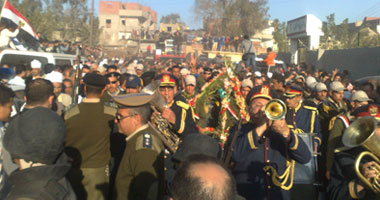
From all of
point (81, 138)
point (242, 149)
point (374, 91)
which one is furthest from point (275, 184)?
point (374, 91)

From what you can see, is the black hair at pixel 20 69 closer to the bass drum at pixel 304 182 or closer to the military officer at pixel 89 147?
the military officer at pixel 89 147

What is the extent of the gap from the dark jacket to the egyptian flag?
8500mm

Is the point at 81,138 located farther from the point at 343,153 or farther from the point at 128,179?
the point at 343,153

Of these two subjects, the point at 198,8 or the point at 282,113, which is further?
the point at 198,8

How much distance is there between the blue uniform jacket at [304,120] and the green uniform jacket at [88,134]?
2.64m

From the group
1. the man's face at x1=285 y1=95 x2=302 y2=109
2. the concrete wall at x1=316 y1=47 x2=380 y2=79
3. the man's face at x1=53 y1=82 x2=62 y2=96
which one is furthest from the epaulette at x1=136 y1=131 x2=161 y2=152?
the concrete wall at x1=316 y1=47 x2=380 y2=79

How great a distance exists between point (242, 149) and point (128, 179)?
1131 millimetres

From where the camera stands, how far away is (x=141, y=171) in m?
3.44

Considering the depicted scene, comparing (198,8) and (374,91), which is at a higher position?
(198,8)

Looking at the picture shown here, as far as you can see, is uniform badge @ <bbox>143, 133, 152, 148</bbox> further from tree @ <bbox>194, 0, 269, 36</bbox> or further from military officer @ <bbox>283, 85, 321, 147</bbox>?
tree @ <bbox>194, 0, 269, 36</bbox>

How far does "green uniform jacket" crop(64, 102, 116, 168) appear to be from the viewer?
456cm

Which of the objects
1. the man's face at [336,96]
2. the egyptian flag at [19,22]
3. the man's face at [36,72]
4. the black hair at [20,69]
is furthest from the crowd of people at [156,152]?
the egyptian flag at [19,22]

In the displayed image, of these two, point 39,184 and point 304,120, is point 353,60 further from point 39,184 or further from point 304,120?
point 39,184

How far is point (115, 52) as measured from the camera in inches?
1615
